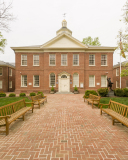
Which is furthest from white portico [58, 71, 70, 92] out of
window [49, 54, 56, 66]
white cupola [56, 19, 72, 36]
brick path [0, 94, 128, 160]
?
white cupola [56, 19, 72, 36]

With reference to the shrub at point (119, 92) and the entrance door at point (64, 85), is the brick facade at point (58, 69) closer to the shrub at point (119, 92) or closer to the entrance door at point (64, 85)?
the entrance door at point (64, 85)

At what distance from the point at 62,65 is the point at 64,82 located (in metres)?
3.41

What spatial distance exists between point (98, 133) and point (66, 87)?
14952mm

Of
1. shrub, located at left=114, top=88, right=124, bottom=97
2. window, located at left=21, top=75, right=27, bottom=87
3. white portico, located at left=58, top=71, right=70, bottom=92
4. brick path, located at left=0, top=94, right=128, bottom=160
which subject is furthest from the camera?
window, located at left=21, top=75, right=27, bottom=87

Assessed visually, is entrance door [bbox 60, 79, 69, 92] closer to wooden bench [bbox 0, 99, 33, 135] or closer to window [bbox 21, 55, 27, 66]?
window [bbox 21, 55, 27, 66]

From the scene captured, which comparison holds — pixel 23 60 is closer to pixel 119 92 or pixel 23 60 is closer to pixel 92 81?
pixel 92 81

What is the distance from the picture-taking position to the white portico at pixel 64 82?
1864cm

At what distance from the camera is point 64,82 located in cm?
1875

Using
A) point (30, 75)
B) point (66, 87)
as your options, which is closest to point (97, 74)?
point (66, 87)

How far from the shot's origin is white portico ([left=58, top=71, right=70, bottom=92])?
1864cm

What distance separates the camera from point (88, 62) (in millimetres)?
19203

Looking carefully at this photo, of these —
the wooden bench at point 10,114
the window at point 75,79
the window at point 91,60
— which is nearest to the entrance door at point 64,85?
the window at point 75,79

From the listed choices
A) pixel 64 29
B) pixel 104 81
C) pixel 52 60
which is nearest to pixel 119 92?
pixel 104 81

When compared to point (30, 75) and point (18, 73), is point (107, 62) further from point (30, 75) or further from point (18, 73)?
point (18, 73)
